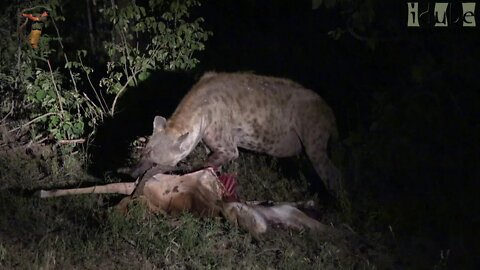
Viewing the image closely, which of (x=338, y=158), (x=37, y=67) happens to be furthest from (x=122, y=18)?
(x=338, y=158)

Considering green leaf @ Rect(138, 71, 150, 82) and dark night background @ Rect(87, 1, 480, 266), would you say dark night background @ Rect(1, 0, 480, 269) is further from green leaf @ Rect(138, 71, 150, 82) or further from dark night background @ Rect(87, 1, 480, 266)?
green leaf @ Rect(138, 71, 150, 82)

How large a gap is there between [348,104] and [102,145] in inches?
109

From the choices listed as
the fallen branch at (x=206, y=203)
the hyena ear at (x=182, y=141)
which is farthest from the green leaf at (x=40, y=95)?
the fallen branch at (x=206, y=203)

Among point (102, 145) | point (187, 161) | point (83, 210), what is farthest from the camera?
point (102, 145)

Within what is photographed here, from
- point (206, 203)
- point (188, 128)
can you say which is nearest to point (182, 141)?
point (188, 128)

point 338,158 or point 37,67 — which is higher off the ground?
point 37,67

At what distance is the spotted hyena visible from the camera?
257 inches

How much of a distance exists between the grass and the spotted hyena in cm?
82

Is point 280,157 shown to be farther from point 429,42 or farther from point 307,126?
point 429,42

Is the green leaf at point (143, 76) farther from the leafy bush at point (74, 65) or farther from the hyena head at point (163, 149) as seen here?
the hyena head at point (163, 149)

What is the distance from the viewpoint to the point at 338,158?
620 cm

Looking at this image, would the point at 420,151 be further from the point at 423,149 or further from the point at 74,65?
the point at 74,65

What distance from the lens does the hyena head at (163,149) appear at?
6086mm

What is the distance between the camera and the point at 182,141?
6195mm
